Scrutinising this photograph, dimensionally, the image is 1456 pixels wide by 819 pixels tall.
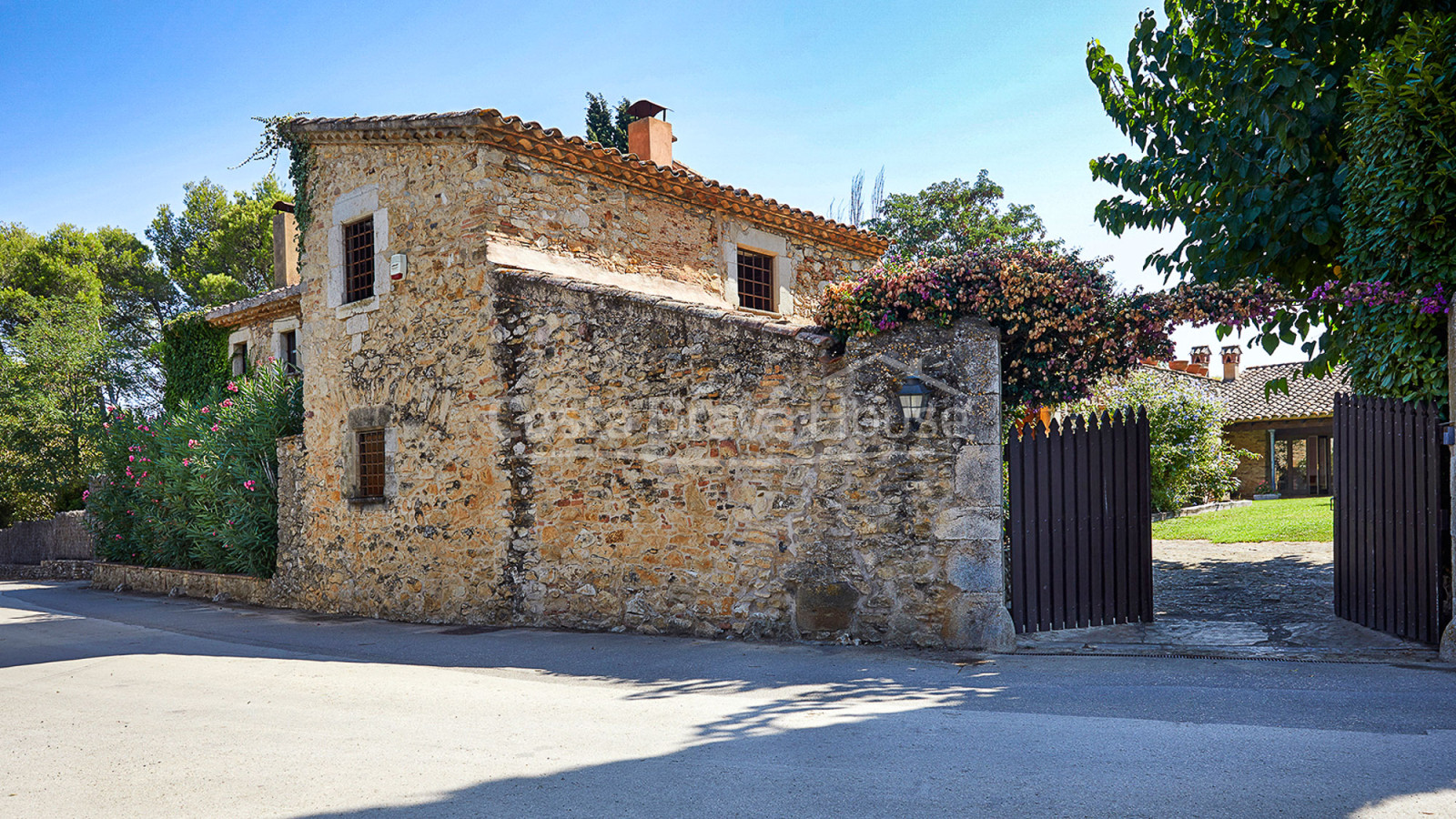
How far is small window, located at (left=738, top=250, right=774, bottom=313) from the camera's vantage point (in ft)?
44.3

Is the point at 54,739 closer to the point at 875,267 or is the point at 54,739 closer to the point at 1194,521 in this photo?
the point at 875,267

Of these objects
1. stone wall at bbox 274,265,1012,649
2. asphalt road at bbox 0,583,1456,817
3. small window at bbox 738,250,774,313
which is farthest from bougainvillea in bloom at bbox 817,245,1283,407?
small window at bbox 738,250,774,313

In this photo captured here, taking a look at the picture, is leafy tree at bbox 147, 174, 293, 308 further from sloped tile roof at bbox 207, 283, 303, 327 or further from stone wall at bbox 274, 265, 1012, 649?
stone wall at bbox 274, 265, 1012, 649

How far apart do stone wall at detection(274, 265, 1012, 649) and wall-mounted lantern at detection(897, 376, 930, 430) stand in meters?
0.10

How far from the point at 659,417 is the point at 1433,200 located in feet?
20.0

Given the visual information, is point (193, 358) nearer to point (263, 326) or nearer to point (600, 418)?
point (263, 326)

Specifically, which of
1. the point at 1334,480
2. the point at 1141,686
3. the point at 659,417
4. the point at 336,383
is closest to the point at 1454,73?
the point at 1334,480

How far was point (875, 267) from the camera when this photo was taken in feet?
24.8

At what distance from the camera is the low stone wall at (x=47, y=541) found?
2075 centimetres

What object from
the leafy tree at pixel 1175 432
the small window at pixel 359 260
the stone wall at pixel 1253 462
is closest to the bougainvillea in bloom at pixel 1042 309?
the small window at pixel 359 260

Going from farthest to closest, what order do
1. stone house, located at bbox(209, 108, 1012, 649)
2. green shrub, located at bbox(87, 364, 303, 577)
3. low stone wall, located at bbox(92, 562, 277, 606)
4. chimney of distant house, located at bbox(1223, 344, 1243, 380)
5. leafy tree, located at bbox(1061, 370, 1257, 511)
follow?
chimney of distant house, located at bbox(1223, 344, 1243, 380) < leafy tree, located at bbox(1061, 370, 1257, 511) < green shrub, located at bbox(87, 364, 303, 577) < low stone wall, located at bbox(92, 562, 277, 606) < stone house, located at bbox(209, 108, 1012, 649)

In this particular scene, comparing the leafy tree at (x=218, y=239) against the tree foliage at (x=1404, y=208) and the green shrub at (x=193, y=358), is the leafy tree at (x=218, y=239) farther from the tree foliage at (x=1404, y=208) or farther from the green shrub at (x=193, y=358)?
the tree foliage at (x=1404, y=208)

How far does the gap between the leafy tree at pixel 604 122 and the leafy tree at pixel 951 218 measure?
319 inches

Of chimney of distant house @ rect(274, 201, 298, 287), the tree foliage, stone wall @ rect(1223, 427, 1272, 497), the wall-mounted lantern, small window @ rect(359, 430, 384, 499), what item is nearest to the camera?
the tree foliage
